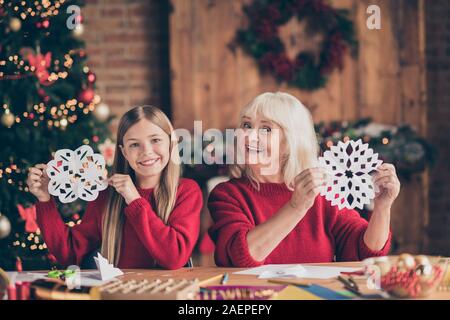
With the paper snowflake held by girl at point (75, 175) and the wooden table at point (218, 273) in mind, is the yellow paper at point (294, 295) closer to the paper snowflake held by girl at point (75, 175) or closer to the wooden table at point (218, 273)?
the wooden table at point (218, 273)

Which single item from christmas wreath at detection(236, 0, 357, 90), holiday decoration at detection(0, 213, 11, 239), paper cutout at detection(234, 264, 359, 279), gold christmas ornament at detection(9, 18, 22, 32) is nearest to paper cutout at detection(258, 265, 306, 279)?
paper cutout at detection(234, 264, 359, 279)

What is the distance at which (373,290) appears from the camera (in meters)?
1.64

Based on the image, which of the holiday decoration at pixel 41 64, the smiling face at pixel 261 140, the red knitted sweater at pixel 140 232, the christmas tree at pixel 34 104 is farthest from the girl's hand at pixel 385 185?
the holiday decoration at pixel 41 64

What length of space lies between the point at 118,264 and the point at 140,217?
20cm

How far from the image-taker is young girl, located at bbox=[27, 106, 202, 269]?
1.94 metres

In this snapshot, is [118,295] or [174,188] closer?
[118,295]

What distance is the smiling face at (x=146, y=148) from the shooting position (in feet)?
6.45

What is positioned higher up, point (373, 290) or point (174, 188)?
point (174, 188)

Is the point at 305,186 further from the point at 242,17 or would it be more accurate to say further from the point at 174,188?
the point at 242,17

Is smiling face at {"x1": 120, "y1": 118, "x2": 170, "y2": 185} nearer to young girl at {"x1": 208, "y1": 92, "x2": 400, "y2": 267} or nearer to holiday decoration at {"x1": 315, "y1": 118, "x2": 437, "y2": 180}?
young girl at {"x1": 208, "y1": 92, "x2": 400, "y2": 267}

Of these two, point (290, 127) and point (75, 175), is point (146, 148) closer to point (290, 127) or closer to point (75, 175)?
point (75, 175)
